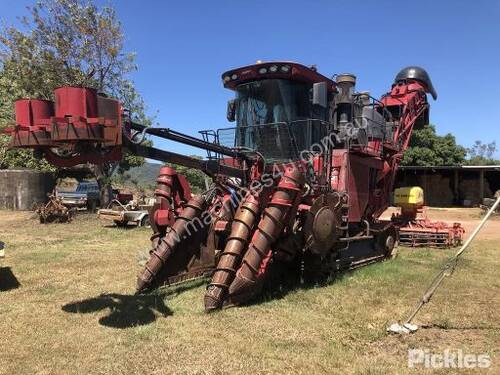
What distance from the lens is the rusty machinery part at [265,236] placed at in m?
6.57

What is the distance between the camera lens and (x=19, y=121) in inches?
206

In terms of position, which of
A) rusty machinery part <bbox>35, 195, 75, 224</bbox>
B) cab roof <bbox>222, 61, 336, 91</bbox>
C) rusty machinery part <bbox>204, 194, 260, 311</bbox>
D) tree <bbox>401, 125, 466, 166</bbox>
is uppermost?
cab roof <bbox>222, 61, 336, 91</bbox>

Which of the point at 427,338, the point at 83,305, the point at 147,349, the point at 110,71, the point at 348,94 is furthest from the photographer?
the point at 110,71

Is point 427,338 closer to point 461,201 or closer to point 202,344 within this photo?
point 202,344

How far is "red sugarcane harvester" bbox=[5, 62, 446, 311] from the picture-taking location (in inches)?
→ 215

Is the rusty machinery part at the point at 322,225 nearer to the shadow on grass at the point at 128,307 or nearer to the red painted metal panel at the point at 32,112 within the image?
the shadow on grass at the point at 128,307

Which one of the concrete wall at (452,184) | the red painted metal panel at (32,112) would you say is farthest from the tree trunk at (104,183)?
the concrete wall at (452,184)

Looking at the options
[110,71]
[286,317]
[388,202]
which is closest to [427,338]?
[286,317]

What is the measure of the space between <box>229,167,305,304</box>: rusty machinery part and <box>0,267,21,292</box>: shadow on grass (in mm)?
4035

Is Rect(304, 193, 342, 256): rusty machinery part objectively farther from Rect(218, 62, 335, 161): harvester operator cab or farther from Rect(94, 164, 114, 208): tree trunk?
Rect(94, 164, 114, 208): tree trunk

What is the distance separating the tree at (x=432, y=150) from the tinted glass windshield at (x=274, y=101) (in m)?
28.6

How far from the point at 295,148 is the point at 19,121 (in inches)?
173

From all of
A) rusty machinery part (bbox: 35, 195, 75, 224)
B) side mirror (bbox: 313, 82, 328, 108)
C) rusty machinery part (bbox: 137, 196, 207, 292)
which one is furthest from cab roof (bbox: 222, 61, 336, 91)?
rusty machinery part (bbox: 35, 195, 75, 224)

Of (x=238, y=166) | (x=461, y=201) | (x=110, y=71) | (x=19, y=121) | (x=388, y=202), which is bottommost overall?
(x=461, y=201)
